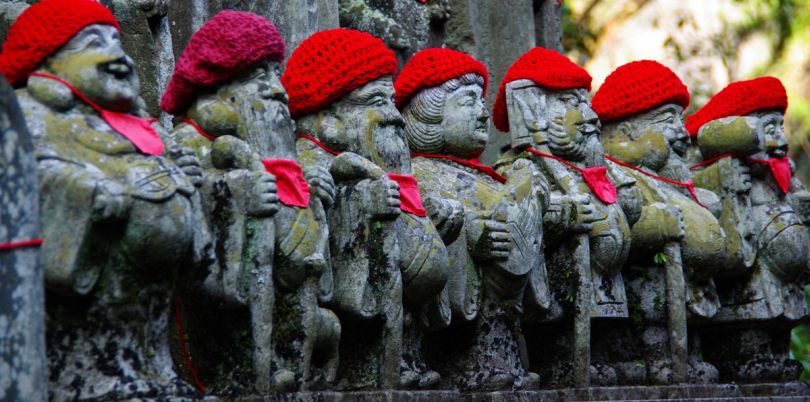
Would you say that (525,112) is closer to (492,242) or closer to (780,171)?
(492,242)

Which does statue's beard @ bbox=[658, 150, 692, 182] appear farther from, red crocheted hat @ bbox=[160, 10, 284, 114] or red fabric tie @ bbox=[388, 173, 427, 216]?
red crocheted hat @ bbox=[160, 10, 284, 114]

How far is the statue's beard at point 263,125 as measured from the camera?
6445mm

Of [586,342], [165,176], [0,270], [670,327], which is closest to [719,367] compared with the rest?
[670,327]

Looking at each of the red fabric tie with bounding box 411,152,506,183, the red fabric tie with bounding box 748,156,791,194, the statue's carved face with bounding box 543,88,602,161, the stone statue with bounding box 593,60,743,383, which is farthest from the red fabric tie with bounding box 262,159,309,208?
the red fabric tie with bounding box 748,156,791,194

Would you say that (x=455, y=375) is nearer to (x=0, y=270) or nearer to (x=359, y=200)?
(x=359, y=200)

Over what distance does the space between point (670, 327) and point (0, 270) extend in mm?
5228

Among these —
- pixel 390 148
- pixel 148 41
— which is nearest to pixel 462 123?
pixel 390 148

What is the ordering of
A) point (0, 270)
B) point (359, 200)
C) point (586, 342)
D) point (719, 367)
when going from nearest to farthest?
point (0, 270) < point (359, 200) < point (586, 342) < point (719, 367)

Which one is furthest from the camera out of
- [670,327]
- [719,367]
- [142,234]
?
[719,367]

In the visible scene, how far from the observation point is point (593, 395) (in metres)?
8.28

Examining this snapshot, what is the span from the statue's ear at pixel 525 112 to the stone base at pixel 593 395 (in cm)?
156

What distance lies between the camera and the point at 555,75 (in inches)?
341

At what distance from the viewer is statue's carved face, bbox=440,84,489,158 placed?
7.92 metres

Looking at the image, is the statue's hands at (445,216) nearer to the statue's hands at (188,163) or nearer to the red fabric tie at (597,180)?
the red fabric tie at (597,180)
